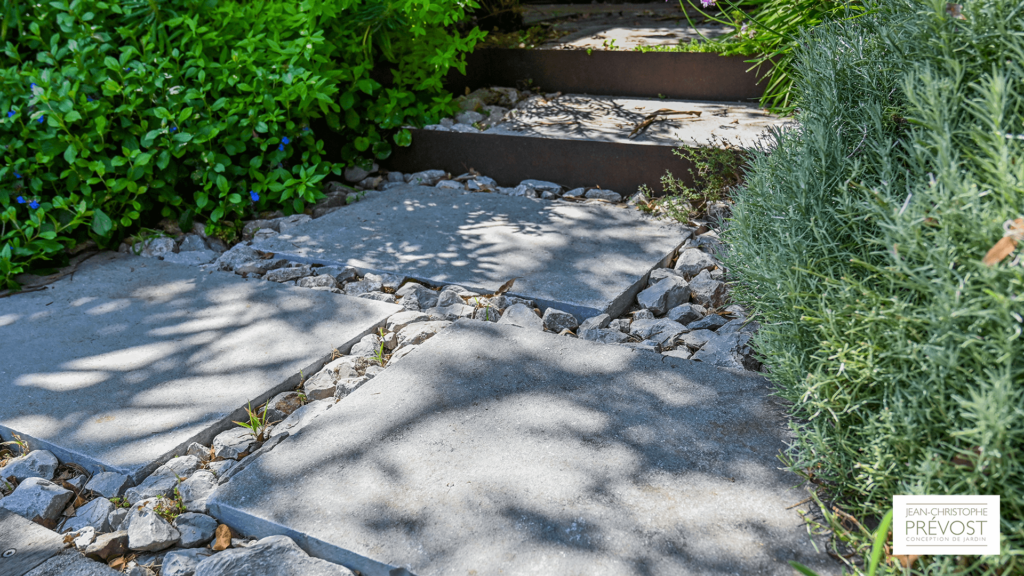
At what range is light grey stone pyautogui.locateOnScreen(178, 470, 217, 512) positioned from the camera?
1674 mm

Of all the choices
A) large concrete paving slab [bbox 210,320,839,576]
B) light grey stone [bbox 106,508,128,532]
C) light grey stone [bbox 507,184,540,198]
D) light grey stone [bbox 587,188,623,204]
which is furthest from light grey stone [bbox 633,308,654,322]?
light grey stone [bbox 106,508,128,532]

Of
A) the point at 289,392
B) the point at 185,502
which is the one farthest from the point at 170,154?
the point at 185,502

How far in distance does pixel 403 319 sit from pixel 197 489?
0.93 metres

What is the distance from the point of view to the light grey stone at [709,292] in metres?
2.57

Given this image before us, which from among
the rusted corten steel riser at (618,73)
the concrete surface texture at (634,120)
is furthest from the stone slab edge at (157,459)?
the rusted corten steel riser at (618,73)

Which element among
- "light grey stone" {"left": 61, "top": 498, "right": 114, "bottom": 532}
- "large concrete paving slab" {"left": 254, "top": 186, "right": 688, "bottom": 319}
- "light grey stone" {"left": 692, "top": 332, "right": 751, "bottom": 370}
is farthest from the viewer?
"large concrete paving slab" {"left": 254, "top": 186, "right": 688, "bottom": 319}

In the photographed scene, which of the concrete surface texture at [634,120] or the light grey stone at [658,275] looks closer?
the light grey stone at [658,275]

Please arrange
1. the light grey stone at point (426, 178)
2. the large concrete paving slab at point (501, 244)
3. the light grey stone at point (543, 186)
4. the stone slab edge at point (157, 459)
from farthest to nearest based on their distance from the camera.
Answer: the light grey stone at point (426, 178) < the light grey stone at point (543, 186) < the large concrete paving slab at point (501, 244) < the stone slab edge at point (157, 459)

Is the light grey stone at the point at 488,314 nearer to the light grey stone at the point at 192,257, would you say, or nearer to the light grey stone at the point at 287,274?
the light grey stone at the point at 287,274

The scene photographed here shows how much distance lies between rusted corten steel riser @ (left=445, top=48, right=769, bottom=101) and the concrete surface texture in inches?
3.6

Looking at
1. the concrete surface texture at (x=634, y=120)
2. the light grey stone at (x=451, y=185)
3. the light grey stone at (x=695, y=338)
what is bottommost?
the light grey stone at (x=695, y=338)

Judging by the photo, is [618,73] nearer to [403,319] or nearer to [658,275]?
[658,275]

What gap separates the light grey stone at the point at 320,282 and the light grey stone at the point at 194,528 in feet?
4.38
